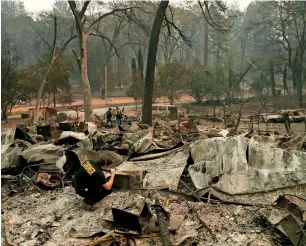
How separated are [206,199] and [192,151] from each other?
1271 millimetres

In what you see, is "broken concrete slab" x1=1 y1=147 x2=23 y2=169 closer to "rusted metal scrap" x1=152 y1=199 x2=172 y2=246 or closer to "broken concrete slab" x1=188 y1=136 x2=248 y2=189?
"broken concrete slab" x1=188 y1=136 x2=248 y2=189

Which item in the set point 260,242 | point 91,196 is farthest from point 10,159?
point 260,242

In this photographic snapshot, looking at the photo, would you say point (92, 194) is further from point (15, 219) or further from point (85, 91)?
point (85, 91)

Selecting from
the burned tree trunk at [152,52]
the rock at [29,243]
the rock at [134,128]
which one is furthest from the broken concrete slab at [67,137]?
the burned tree trunk at [152,52]

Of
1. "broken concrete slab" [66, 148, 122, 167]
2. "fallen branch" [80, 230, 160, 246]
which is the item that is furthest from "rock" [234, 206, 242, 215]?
"broken concrete slab" [66, 148, 122, 167]

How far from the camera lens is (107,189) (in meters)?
5.45

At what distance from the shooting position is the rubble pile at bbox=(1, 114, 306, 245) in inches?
179

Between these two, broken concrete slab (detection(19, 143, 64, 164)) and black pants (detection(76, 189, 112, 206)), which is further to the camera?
broken concrete slab (detection(19, 143, 64, 164))

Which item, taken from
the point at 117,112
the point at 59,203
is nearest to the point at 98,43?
the point at 117,112

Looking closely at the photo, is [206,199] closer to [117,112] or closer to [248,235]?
[248,235]

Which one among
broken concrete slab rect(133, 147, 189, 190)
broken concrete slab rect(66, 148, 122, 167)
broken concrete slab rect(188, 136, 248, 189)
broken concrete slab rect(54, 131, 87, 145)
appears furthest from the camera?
broken concrete slab rect(54, 131, 87, 145)

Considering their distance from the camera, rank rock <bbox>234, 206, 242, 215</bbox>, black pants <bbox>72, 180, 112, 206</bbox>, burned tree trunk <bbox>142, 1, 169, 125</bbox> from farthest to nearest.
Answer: burned tree trunk <bbox>142, 1, 169, 125</bbox> → black pants <bbox>72, 180, 112, 206</bbox> → rock <bbox>234, 206, 242, 215</bbox>

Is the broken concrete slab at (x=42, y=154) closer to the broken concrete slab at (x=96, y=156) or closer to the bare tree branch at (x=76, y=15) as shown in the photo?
the broken concrete slab at (x=96, y=156)

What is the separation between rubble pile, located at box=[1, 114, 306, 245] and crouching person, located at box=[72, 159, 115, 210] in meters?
0.20
